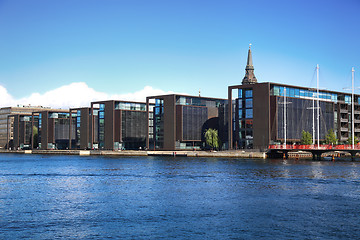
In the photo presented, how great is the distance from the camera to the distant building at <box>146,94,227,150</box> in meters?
185

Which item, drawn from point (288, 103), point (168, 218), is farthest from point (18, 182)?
point (288, 103)

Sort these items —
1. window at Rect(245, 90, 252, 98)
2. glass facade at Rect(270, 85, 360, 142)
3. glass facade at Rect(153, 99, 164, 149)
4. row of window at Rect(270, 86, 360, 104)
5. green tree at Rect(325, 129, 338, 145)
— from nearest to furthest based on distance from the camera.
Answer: row of window at Rect(270, 86, 360, 104), glass facade at Rect(270, 85, 360, 142), window at Rect(245, 90, 252, 98), green tree at Rect(325, 129, 338, 145), glass facade at Rect(153, 99, 164, 149)

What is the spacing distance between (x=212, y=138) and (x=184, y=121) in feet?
46.2

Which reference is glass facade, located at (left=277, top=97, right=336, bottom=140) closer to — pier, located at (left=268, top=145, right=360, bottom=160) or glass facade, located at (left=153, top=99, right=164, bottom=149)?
pier, located at (left=268, top=145, right=360, bottom=160)

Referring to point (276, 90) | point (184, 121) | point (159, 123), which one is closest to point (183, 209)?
point (276, 90)

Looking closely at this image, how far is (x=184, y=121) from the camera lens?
18562 cm

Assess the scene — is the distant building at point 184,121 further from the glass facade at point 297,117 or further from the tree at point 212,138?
the glass facade at point 297,117

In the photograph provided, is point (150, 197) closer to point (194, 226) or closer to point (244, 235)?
point (194, 226)

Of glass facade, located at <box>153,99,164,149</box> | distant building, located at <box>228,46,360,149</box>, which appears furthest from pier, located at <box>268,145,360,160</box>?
glass facade, located at <box>153,99,164,149</box>

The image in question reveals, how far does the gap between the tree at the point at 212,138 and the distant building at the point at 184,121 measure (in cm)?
992

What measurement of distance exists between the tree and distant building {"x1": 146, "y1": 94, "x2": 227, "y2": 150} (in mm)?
9916

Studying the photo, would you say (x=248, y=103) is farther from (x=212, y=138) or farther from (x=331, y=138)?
(x=331, y=138)

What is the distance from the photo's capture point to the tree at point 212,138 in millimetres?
179375

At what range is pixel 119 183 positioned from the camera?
71.9m
